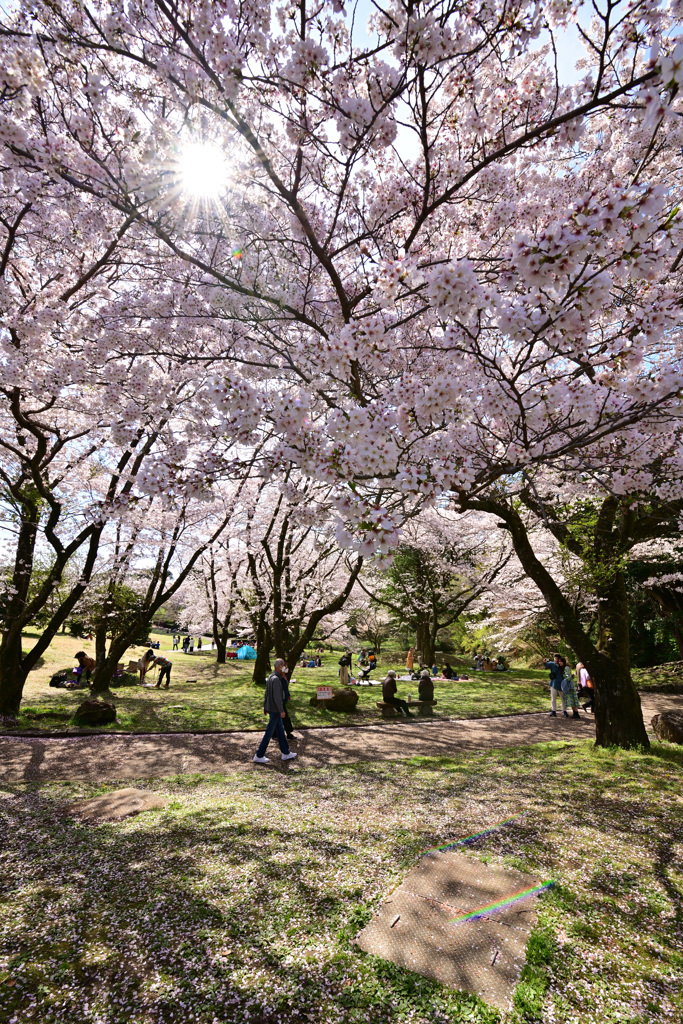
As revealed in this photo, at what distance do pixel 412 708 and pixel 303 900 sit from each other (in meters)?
11.7

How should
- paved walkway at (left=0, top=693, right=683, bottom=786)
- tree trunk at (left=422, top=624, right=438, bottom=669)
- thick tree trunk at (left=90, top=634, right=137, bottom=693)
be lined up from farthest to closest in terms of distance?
tree trunk at (left=422, top=624, right=438, bottom=669)
thick tree trunk at (left=90, top=634, right=137, bottom=693)
paved walkway at (left=0, top=693, right=683, bottom=786)

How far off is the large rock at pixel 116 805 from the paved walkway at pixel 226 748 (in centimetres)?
107

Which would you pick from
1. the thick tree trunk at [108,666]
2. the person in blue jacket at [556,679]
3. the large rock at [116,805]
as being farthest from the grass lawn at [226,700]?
the large rock at [116,805]

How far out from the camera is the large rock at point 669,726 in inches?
375

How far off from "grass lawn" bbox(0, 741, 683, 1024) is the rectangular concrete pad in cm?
11

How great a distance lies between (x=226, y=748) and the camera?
31.7ft

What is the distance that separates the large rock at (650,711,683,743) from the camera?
31.3ft

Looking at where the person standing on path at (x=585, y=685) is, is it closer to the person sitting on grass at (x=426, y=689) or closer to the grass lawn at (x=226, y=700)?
the grass lawn at (x=226, y=700)

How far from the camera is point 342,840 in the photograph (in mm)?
5027

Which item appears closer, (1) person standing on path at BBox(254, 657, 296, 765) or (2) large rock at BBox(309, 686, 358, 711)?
(1) person standing on path at BBox(254, 657, 296, 765)

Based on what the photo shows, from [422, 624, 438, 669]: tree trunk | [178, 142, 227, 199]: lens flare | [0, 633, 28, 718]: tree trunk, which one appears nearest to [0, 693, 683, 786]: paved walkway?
[0, 633, 28, 718]: tree trunk

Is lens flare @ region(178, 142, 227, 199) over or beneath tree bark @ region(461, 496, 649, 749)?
over

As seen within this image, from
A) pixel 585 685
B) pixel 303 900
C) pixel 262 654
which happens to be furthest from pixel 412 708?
pixel 303 900

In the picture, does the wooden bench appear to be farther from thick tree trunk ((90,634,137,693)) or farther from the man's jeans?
thick tree trunk ((90,634,137,693))
